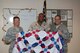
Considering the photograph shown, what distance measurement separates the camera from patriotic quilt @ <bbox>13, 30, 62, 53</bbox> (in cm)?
344

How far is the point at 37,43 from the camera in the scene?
347 centimetres

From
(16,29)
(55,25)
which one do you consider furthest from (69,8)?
(16,29)

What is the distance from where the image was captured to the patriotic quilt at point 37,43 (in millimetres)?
3436

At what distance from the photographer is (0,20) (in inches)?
192

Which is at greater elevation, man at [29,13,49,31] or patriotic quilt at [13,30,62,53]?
man at [29,13,49,31]

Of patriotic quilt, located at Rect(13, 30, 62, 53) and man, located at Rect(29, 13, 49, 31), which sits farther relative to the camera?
man, located at Rect(29, 13, 49, 31)

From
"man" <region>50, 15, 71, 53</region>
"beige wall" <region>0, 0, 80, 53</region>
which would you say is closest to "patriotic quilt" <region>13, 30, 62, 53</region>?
"man" <region>50, 15, 71, 53</region>

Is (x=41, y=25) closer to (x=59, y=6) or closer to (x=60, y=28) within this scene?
(x=60, y=28)

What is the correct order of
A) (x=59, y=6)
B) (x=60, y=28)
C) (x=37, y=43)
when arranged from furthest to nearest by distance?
(x=59, y=6)
(x=60, y=28)
(x=37, y=43)

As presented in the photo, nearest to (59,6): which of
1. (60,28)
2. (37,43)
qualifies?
(60,28)

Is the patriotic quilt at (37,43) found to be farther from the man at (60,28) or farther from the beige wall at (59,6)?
the beige wall at (59,6)

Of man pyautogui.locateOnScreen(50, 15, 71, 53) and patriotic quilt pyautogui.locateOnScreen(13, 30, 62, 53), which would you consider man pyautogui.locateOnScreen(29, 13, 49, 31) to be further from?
patriotic quilt pyautogui.locateOnScreen(13, 30, 62, 53)

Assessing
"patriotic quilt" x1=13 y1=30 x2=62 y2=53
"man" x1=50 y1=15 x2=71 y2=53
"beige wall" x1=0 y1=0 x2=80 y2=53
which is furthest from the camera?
"beige wall" x1=0 y1=0 x2=80 y2=53

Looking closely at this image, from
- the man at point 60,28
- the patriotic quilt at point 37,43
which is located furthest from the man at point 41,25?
the patriotic quilt at point 37,43
